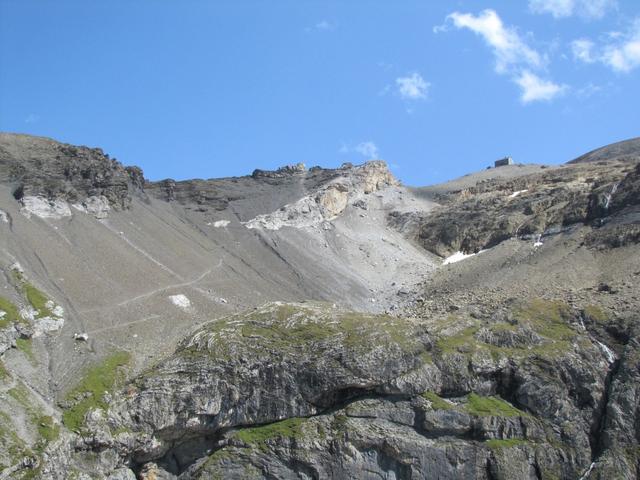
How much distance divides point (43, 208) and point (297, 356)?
161 feet

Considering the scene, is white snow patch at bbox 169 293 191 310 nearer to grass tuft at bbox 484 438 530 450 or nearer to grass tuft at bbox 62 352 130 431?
grass tuft at bbox 62 352 130 431

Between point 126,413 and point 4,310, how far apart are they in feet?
55.1

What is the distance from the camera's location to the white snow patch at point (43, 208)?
3568 inches

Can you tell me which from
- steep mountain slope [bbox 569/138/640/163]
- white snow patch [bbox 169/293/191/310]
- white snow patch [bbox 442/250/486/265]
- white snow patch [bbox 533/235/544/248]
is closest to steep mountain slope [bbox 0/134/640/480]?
white snow patch [bbox 169/293/191/310]

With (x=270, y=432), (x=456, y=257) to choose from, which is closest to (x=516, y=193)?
(x=456, y=257)

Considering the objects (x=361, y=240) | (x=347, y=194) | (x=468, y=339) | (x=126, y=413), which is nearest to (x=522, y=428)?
(x=468, y=339)

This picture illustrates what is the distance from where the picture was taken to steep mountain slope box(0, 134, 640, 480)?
55531mm

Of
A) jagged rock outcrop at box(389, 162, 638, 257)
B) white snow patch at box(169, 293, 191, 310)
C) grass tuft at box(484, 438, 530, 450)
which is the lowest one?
grass tuft at box(484, 438, 530, 450)

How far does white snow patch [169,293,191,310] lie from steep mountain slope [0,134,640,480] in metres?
0.27

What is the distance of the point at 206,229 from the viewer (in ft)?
372

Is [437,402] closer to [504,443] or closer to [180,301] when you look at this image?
[504,443]

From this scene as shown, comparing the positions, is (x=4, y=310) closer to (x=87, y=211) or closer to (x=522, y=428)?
(x=87, y=211)

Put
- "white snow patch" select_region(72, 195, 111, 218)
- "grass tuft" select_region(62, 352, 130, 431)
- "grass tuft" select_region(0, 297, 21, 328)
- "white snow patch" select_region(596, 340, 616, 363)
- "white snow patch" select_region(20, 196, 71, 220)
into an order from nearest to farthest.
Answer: "grass tuft" select_region(62, 352, 130, 431)
"grass tuft" select_region(0, 297, 21, 328)
"white snow patch" select_region(596, 340, 616, 363)
"white snow patch" select_region(20, 196, 71, 220)
"white snow patch" select_region(72, 195, 111, 218)

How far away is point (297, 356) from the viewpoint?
61.3 m
